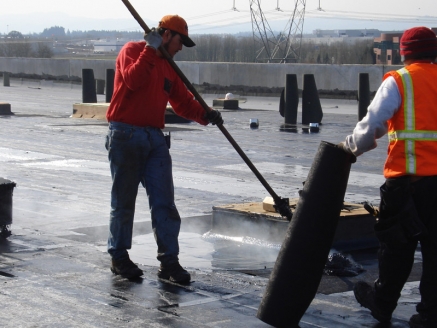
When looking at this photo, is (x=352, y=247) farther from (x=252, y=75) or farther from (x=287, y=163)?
(x=252, y=75)

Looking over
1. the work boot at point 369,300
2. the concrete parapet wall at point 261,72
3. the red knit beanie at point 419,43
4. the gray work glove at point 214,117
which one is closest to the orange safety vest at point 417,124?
the red knit beanie at point 419,43

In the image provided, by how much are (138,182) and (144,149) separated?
26 cm

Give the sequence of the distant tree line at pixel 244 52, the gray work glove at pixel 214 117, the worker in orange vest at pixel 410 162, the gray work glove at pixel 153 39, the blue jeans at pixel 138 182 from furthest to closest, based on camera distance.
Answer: the distant tree line at pixel 244 52, the gray work glove at pixel 214 117, the blue jeans at pixel 138 182, the gray work glove at pixel 153 39, the worker in orange vest at pixel 410 162

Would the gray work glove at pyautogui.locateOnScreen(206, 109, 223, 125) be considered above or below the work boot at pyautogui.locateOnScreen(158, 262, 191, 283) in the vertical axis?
above

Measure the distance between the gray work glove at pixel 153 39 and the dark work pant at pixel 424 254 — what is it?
194 centimetres

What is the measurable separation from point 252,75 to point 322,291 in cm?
2647

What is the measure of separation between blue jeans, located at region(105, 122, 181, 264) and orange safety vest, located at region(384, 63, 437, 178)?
198 centimetres

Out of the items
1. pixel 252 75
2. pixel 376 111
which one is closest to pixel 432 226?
pixel 376 111

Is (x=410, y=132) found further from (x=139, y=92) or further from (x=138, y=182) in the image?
(x=138, y=182)

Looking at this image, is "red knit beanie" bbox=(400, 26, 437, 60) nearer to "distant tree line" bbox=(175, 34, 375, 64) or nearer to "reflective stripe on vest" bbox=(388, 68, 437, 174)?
"reflective stripe on vest" bbox=(388, 68, 437, 174)

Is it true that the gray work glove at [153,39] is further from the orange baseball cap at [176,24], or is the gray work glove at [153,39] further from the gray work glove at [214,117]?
the gray work glove at [214,117]

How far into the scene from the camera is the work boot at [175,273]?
→ 6.43m

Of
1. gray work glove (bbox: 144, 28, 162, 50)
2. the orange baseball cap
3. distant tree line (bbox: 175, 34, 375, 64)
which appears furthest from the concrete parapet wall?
distant tree line (bbox: 175, 34, 375, 64)

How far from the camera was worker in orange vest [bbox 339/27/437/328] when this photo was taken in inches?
205
